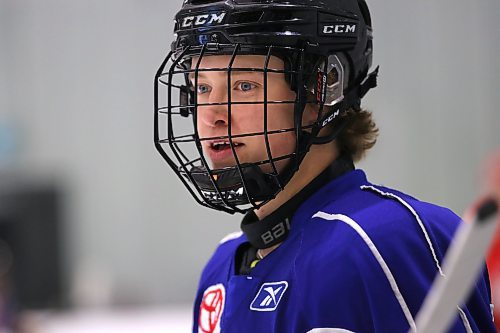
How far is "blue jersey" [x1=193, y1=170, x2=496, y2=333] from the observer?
51.6 inches

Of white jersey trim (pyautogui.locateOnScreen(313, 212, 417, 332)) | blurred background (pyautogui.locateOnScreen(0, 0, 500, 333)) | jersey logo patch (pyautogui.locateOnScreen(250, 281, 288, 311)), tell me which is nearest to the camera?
white jersey trim (pyautogui.locateOnScreen(313, 212, 417, 332))

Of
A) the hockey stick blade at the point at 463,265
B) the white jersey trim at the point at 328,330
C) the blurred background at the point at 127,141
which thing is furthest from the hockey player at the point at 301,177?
the blurred background at the point at 127,141

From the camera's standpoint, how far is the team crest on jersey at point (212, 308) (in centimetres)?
169

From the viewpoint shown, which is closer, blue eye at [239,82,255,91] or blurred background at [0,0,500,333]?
blue eye at [239,82,255,91]

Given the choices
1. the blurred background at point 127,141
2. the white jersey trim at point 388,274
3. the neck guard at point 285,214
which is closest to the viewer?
the white jersey trim at point 388,274

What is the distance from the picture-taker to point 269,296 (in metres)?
1.46

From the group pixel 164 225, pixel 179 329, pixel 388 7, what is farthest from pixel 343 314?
pixel 164 225

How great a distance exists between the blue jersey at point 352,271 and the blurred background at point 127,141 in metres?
3.73

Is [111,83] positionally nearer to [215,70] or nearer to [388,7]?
[388,7]

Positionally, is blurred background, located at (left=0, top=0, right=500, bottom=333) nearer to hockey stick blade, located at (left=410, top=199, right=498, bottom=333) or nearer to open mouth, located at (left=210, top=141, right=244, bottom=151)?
open mouth, located at (left=210, top=141, right=244, bottom=151)

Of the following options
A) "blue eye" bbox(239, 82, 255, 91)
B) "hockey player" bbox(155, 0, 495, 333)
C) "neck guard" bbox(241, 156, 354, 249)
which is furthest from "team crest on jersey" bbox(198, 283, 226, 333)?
"blue eye" bbox(239, 82, 255, 91)

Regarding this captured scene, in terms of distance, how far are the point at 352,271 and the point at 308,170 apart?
30cm

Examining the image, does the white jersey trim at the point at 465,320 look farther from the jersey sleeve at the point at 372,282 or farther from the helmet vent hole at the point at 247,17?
the helmet vent hole at the point at 247,17

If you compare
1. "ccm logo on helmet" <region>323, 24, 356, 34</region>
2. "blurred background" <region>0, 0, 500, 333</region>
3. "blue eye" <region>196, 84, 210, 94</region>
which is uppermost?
"ccm logo on helmet" <region>323, 24, 356, 34</region>
